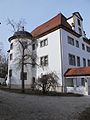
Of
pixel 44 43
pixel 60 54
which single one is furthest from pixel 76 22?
pixel 60 54

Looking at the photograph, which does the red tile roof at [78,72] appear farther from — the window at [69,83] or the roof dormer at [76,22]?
the roof dormer at [76,22]

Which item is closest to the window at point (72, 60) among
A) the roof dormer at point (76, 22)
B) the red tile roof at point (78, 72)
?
the red tile roof at point (78, 72)

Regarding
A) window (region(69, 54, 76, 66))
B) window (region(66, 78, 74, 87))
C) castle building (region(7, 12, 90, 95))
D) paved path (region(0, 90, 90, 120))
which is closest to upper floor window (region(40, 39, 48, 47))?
castle building (region(7, 12, 90, 95))

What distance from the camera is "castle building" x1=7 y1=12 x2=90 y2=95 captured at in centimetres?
2533

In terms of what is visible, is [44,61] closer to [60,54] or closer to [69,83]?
[60,54]

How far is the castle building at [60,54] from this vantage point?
25328 millimetres

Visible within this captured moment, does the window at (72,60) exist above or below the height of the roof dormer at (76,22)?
below

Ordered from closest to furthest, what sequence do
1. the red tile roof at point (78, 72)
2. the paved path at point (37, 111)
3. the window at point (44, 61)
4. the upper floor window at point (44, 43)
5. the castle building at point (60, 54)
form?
the paved path at point (37, 111) < the red tile roof at point (78, 72) < the castle building at point (60, 54) < the window at point (44, 61) < the upper floor window at point (44, 43)

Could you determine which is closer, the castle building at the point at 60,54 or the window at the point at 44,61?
the castle building at the point at 60,54

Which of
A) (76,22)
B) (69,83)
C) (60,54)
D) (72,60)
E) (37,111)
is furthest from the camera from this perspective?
(76,22)

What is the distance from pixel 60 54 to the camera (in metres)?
26.0

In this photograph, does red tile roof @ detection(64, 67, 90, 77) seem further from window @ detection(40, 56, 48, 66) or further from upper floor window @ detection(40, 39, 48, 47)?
upper floor window @ detection(40, 39, 48, 47)

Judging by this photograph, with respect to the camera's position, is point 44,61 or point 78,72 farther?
point 44,61

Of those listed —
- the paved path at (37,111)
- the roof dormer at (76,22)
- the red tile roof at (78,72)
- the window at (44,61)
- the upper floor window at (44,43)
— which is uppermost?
the roof dormer at (76,22)
